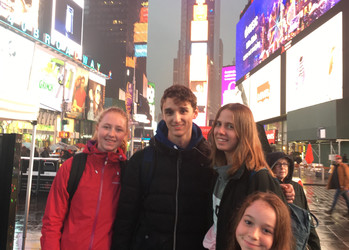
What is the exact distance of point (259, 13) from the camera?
4331 cm

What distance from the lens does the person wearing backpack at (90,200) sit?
2.56m

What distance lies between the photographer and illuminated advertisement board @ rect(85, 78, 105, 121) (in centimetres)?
6006

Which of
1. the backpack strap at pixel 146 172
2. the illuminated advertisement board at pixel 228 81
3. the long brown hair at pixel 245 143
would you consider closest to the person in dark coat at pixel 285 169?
the long brown hair at pixel 245 143

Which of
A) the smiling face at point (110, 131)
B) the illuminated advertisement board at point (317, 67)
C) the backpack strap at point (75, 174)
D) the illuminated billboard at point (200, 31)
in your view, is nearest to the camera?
the backpack strap at point (75, 174)

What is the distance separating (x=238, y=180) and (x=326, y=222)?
8.36m

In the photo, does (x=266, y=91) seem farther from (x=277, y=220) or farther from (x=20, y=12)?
(x=277, y=220)

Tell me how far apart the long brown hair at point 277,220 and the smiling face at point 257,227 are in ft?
0.09

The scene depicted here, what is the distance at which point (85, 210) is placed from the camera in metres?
2.61

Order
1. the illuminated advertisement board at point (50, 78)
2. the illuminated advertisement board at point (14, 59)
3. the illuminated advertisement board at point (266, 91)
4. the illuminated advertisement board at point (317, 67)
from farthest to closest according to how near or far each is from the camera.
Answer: the illuminated advertisement board at point (50, 78) → the illuminated advertisement board at point (266, 91) → the illuminated advertisement board at point (14, 59) → the illuminated advertisement board at point (317, 67)

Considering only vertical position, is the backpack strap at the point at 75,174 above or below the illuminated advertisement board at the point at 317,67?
below

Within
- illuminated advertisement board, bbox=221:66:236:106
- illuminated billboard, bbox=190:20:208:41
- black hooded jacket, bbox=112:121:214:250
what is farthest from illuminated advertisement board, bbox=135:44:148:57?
black hooded jacket, bbox=112:121:214:250

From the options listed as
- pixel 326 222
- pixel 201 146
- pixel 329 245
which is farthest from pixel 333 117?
pixel 201 146

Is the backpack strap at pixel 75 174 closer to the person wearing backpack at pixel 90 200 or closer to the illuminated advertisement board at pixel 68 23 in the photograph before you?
the person wearing backpack at pixel 90 200

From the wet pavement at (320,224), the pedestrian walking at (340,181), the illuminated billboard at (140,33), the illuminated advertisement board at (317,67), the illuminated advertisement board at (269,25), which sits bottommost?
the wet pavement at (320,224)
